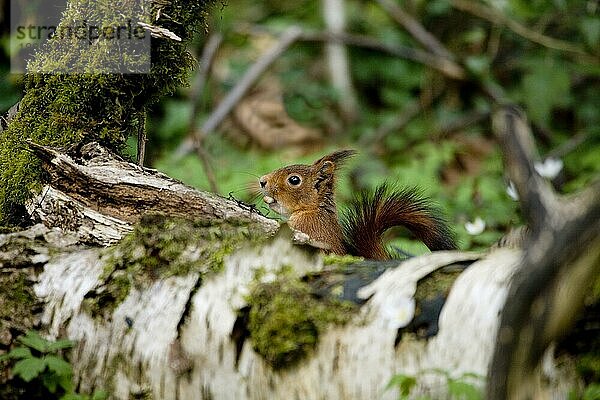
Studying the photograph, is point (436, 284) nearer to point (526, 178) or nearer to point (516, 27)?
point (526, 178)

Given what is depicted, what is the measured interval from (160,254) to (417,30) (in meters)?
5.25

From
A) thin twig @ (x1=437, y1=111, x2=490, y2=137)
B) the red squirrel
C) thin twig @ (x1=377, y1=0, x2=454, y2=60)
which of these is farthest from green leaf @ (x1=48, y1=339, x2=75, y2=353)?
thin twig @ (x1=437, y1=111, x2=490, y2=137)

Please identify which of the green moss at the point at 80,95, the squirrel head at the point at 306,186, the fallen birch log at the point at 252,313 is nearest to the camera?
the fallen birch log at the point at 252,313

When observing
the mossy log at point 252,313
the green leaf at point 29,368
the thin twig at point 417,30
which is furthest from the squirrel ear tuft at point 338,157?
the thin twig at point 417,30

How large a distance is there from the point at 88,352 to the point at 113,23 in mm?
1295

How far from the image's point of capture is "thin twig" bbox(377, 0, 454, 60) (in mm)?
6930

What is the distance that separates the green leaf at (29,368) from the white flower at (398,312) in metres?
0.94

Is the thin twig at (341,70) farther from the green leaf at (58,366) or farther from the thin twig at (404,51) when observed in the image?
the green leaf at (58,366)

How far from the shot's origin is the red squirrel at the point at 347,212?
3326 mm

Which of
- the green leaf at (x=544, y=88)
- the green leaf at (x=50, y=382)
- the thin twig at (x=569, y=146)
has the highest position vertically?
the green leaf at (x=544, y=88)

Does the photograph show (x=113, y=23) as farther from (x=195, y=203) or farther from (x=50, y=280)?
(x=50, y=280)

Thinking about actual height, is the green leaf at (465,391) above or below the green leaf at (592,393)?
below

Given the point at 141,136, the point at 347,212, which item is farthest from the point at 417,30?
the point at 141,136

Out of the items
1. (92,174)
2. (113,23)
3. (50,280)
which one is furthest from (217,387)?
(113,23)
